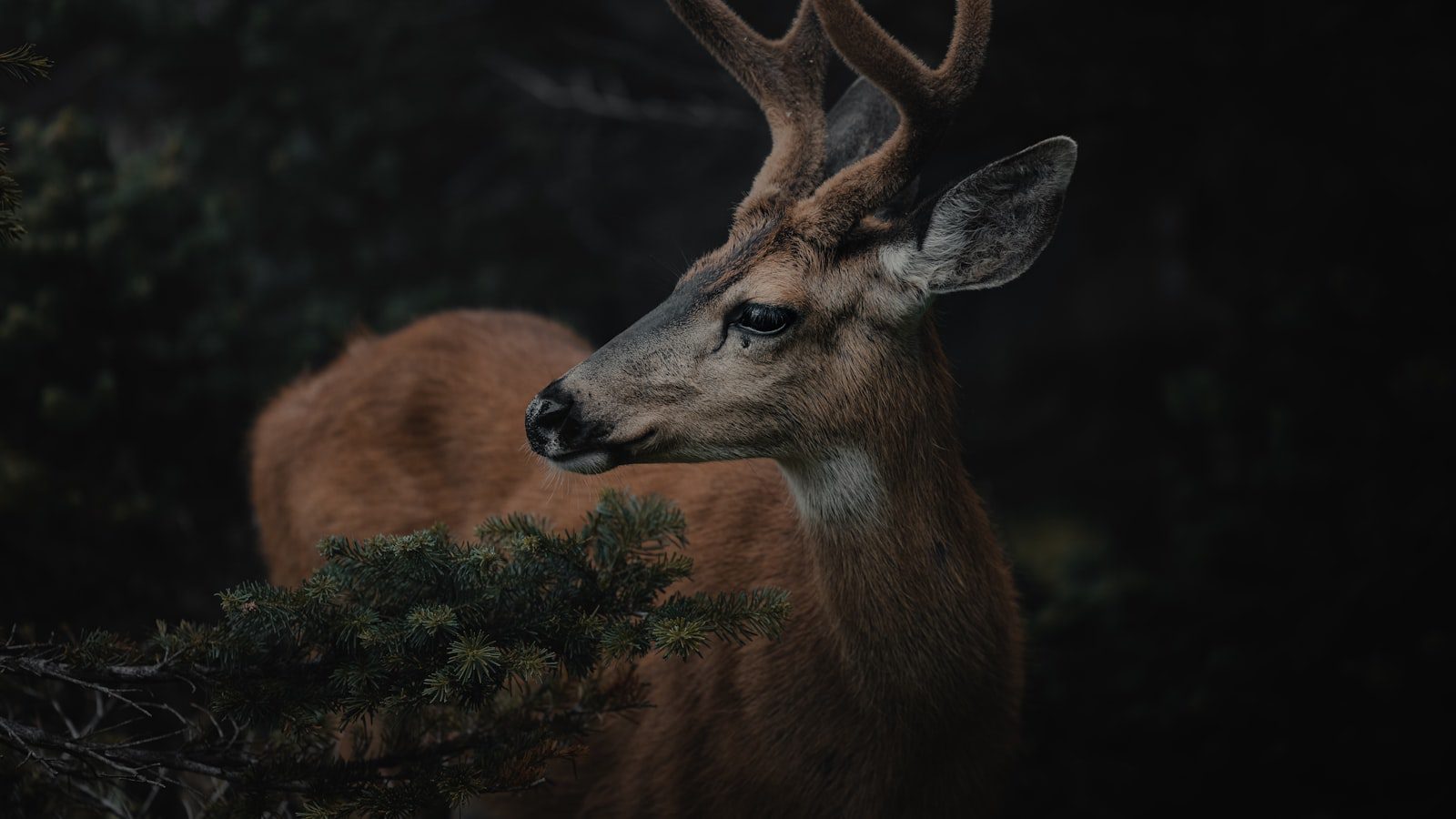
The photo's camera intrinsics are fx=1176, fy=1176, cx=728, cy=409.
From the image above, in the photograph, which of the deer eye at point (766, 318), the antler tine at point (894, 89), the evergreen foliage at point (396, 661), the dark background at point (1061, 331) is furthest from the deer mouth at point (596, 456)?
the dark background at point (1061, 331)

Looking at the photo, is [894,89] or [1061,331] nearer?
[894,89]

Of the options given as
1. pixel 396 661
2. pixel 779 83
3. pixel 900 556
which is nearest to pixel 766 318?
pixel 900 556

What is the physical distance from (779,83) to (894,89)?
1.99ft

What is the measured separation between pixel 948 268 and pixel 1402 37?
3.47 metres

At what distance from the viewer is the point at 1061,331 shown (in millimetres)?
8398

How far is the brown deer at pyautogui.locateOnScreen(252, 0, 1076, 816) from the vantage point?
121 inches

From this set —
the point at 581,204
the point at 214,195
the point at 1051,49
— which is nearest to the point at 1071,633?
the point at 1051,49

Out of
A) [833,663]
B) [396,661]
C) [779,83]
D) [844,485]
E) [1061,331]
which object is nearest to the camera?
[396,661]

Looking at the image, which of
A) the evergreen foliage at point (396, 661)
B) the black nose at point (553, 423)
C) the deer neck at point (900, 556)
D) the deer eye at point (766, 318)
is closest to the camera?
the evergreen foliage at point (396, 661)

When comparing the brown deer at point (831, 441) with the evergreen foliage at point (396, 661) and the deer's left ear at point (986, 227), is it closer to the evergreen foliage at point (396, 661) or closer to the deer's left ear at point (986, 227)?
the deer's left ear at point (986, 227)

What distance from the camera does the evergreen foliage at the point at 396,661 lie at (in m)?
2.70

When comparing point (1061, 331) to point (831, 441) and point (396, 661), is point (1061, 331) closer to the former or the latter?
point (831, 441)

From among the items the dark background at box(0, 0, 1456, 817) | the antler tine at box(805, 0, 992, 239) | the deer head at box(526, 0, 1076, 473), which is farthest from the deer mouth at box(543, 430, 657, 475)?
the dark background at box(0, 0, 1456, 817)

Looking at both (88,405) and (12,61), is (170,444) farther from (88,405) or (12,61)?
(12,61)
